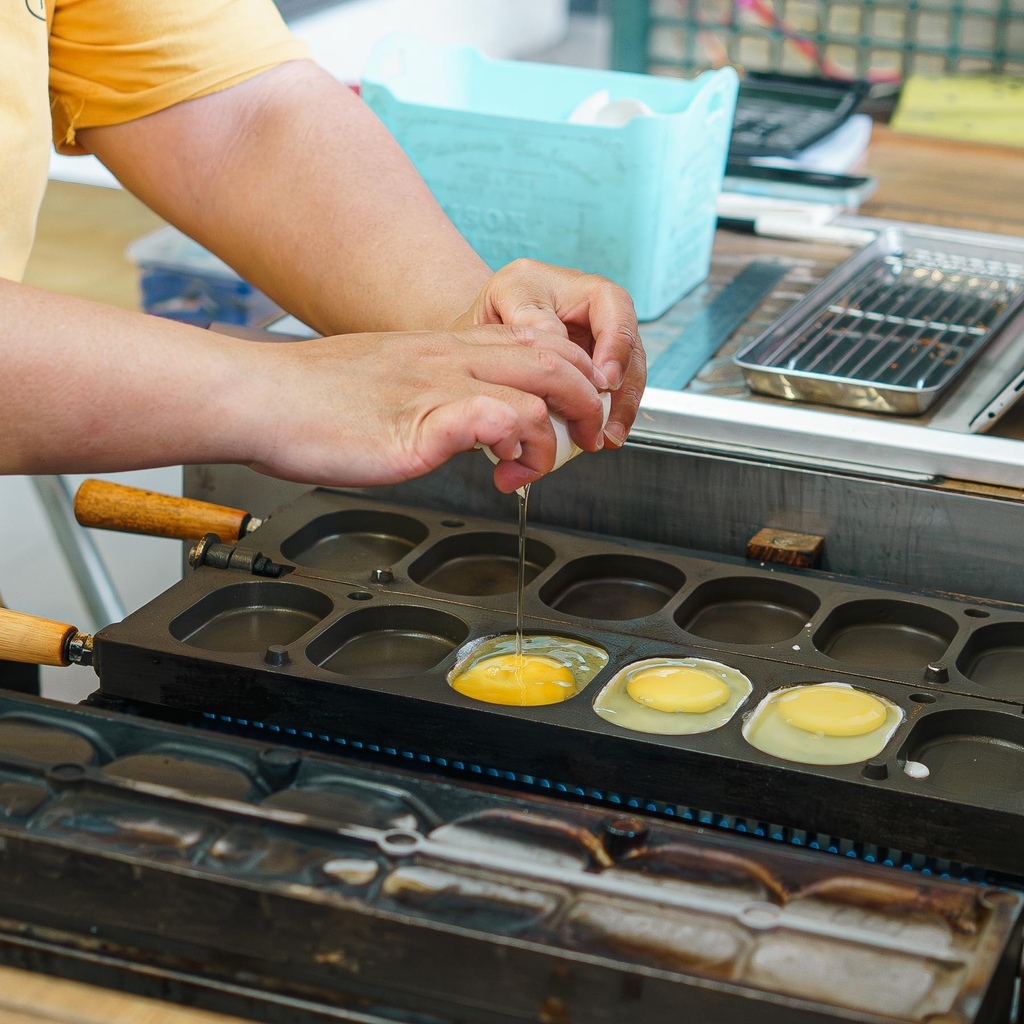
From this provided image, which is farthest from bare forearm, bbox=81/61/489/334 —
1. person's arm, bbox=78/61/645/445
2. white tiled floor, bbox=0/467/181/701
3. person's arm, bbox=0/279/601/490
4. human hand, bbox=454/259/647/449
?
white tiled floor, bbox=0/467/181/701

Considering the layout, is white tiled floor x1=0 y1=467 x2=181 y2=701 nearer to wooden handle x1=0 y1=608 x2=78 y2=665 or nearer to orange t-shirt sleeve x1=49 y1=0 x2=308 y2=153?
orange t-shirt sleeve x1=49 y1=0 x2=308 y2=153

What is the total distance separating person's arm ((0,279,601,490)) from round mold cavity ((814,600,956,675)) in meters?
0.31

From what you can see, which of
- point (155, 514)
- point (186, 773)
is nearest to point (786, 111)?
point (155, 514)

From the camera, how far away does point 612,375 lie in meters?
1.10

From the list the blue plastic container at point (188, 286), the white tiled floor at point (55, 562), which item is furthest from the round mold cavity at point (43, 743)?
the white tiled floor at point (55, 562)

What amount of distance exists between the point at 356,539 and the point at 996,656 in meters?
0.58

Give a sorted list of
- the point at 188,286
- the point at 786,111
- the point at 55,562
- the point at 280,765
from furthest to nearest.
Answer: the point at 55,562 → the point at 786,111 → the point at 188,286 → the point at 280,765

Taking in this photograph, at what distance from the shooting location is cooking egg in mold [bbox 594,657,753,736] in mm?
985

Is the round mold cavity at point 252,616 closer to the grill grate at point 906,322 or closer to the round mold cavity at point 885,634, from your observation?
the round mold cavity at point 885,634

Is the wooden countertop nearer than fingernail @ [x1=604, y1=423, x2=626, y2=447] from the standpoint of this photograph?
Yes

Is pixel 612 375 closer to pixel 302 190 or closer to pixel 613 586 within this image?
pixel 613 586

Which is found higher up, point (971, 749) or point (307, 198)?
point (307, 198)

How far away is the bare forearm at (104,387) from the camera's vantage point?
943 millimetres

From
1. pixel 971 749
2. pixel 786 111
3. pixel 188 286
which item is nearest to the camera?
pixel 971 749
